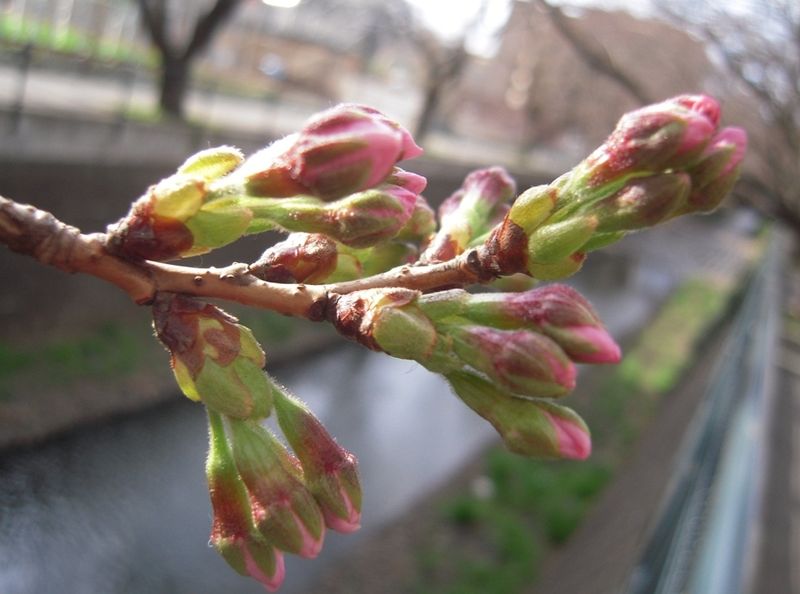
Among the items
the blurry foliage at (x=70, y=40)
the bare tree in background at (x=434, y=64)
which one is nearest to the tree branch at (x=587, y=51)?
the blurry foliage at (x=70, y=40)

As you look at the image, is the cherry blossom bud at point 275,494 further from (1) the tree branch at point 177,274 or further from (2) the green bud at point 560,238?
(2) the green bud at point 560,238

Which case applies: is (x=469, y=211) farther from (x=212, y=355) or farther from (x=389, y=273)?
(x=212, y=355)

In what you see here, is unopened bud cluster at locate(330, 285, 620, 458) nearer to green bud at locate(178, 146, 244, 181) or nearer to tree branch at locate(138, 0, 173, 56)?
green bud at locate(178, 146, 244, 181)

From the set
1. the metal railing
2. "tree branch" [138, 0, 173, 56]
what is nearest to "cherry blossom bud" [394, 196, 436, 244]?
the metal railing

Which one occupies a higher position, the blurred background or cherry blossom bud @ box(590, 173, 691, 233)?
cherry blossom bud @ box(590, 173, 691, 233)

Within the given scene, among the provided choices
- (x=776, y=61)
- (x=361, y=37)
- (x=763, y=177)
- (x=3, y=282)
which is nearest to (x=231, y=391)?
(x=776, y=61)

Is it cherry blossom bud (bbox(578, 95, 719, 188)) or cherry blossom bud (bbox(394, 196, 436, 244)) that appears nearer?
cherry blossom bud (bbox(578, 95, 719, 188))

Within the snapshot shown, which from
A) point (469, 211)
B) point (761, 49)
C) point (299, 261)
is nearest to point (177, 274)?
point (299, 261)
